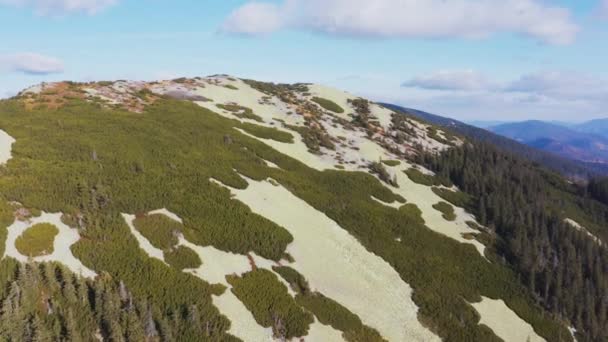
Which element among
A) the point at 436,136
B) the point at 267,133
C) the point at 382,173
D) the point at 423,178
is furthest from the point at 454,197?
the point at 436,136

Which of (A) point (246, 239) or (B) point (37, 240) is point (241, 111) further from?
(B) point (37, 240)

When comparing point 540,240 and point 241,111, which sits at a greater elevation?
point 241,111

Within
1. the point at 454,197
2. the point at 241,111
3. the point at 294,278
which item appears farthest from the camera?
the point at 241,111

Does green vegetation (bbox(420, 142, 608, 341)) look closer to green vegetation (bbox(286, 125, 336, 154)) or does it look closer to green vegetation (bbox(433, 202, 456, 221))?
green vegetation (bbox(433, 202, 456, 221))

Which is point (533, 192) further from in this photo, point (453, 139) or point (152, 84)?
point (152, 84)

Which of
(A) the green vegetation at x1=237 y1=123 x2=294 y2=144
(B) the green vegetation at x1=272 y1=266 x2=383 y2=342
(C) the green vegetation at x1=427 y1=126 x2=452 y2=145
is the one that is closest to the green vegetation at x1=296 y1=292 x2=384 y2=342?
(B) the green vegetation at x1=272 y1=266 x2=383 y2=342
